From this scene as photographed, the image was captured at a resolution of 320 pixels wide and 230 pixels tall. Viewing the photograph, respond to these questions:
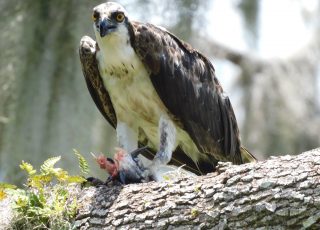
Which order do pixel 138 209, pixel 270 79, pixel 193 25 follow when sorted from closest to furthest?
1. pixel 138 209
2. pixel 193 25
3. pixel 270 79

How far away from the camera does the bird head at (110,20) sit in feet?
24.7

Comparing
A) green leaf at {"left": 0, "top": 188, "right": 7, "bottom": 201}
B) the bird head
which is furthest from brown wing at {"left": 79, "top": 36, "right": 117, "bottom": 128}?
green leaf at {"left": 0, "top": 188, "right": 7, "bottom": 201}

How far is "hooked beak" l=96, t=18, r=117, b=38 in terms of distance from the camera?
7.50 meters

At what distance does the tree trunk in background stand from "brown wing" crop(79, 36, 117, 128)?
1.65 metres

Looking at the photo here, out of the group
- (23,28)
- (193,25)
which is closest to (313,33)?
(193,25)

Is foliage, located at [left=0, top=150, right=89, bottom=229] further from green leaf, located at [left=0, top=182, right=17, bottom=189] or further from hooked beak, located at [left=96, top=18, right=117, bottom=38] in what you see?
hooked beak, located at [left=96, top=18, right=117, bottom=38]

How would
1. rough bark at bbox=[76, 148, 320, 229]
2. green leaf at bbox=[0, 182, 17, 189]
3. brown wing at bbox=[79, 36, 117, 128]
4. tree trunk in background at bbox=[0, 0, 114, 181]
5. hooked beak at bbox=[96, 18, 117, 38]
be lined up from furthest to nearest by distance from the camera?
tree trunk in background at bbox=[0, 0, 114, 181] < brown wing at bbox=[79, 36, 117, 128] < hooked beak at bbox=[96, 18, 117, 38] < green leaf at bbox=[0, 182, 17, 189] < rough bark at bbox=[76, 148, 320, 229]

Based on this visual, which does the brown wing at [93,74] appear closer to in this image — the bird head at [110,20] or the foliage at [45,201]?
the bird head at [110,20]

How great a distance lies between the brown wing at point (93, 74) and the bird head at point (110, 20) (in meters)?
0.37

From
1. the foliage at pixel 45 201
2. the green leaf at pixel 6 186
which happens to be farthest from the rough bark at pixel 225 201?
Result: the green leaf at pixel 6 186

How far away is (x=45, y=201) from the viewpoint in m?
6.48

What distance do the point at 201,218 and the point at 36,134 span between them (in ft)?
13.4

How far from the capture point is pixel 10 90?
10133mm

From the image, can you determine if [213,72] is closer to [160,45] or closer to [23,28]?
[160,45]
